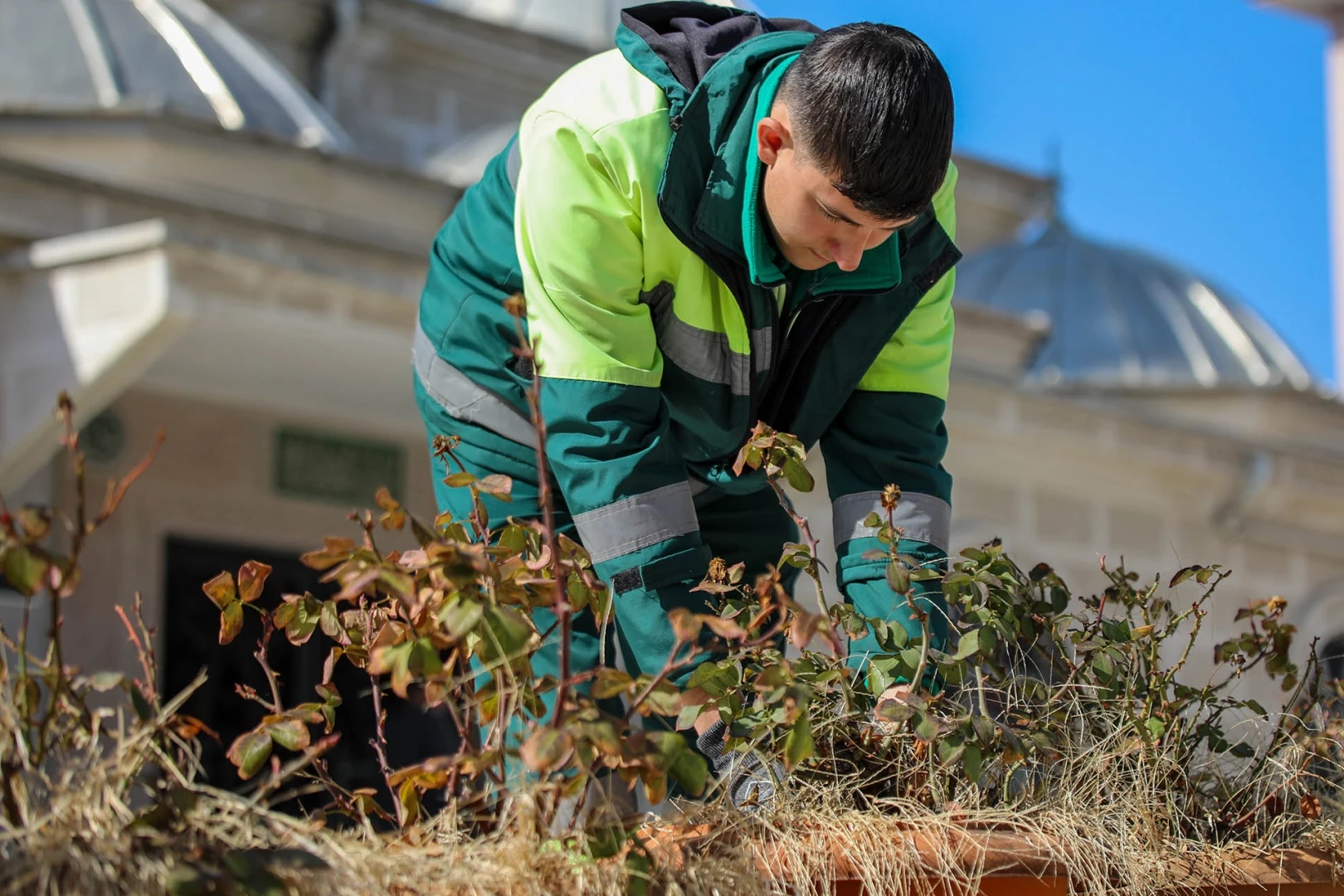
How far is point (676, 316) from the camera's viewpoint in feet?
7.46

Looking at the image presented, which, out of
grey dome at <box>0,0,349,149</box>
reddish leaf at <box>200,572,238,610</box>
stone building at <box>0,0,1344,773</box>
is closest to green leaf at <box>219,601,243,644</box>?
reddish leaf at <box>200,572,238,610</box>

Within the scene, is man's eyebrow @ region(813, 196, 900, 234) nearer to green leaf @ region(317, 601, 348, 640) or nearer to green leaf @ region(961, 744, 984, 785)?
green leaf @ region(961, 744, 984, 785)

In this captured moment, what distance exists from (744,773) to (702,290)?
0.64 meters

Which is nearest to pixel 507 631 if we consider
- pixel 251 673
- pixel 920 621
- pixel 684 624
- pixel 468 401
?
pixel 684 624

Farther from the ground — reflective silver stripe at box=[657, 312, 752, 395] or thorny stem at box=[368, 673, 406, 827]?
reflective silver stripe at box=[657, 312, 752, 395]

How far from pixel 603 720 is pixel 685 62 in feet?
3.39

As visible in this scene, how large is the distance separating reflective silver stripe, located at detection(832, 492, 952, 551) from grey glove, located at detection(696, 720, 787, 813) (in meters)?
0.46

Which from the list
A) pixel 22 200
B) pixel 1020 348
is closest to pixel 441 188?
pixel 22 200

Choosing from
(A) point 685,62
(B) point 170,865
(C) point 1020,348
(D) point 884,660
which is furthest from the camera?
(C) point 1020,348

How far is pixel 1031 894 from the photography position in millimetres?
1844

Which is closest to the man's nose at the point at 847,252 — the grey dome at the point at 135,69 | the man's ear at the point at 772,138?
the man's ear at the point at 772,138

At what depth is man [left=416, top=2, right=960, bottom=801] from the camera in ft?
6.72

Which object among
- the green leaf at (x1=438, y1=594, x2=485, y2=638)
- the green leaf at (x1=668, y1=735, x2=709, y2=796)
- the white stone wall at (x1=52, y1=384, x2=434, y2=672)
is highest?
the green leaf at (x1=438, y1=594, x2=485, y2=638)

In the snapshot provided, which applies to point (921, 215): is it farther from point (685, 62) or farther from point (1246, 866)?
point (1246, 866)
